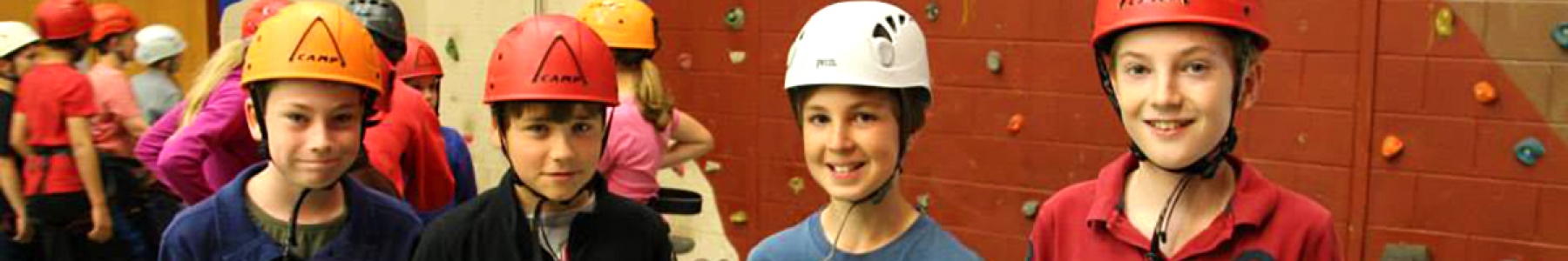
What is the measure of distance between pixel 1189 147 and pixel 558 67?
116 centimetres

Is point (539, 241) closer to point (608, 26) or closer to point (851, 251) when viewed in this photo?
point (851, 251)

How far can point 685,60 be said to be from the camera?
8.48 metres

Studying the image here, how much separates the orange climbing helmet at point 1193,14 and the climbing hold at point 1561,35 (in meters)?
3.29

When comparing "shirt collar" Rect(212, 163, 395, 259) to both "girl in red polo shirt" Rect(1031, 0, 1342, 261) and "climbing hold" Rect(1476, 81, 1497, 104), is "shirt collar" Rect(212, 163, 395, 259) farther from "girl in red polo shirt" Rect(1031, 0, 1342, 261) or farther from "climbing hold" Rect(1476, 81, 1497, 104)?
"climbing hold" Rect(1476, 81, 1497, 104)

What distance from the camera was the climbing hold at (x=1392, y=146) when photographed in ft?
22.6

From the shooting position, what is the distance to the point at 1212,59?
355cm

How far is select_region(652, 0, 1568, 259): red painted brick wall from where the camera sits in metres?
6.69

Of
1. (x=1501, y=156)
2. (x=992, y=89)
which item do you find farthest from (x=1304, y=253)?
(x=992, y=89)

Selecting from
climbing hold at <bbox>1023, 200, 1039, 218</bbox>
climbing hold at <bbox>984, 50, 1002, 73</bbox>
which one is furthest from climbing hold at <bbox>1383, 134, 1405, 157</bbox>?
climbing hold at <bbox>984, 50, 1002, 73</bbox>

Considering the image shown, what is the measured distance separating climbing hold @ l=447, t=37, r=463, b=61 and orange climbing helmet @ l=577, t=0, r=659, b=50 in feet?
9.87

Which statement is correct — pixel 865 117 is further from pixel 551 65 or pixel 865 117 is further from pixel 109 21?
pixel 109 21

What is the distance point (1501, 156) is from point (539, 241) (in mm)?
3828

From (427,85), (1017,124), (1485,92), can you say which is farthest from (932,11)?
(427,85)

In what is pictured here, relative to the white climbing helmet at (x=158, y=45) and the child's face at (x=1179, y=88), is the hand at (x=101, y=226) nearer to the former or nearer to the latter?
the white climbing helmet at (x=158, y=45)
